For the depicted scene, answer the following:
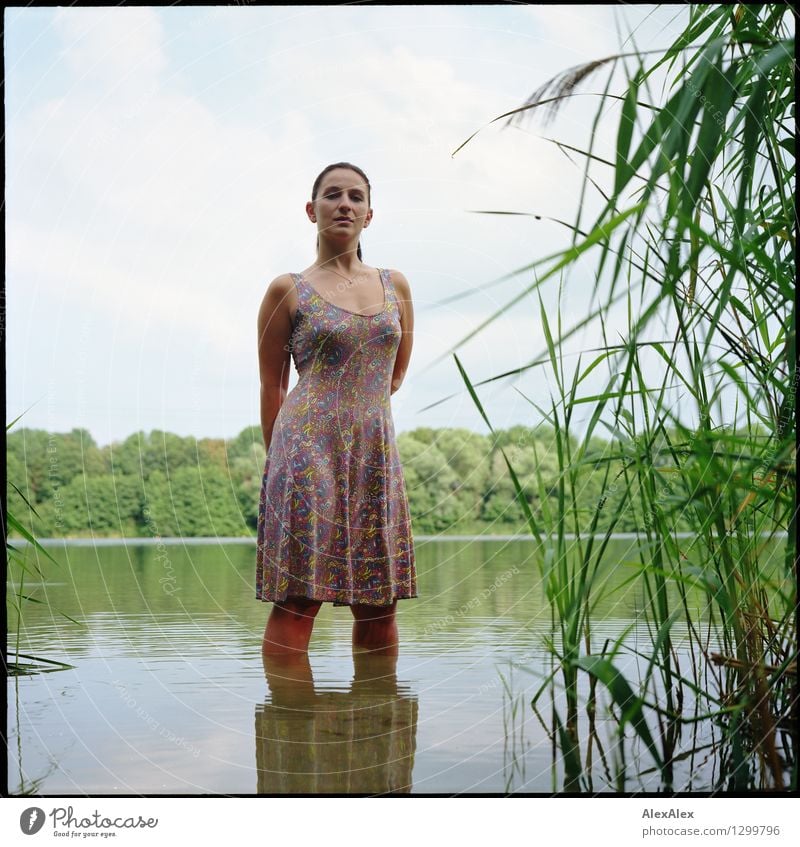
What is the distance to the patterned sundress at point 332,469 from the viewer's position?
2.92 metres

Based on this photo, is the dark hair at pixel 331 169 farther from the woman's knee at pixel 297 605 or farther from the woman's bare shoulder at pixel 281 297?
the woman's knee at pixel 297 605

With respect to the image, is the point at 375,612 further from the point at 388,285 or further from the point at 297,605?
the point at 388,285

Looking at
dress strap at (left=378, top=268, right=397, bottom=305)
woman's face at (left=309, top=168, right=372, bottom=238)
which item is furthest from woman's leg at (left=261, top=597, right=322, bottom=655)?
woman's face at (left=309, top=168, right=372, bottom=238)

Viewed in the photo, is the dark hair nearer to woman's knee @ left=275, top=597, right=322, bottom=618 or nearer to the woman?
the woman

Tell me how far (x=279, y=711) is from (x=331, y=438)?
0.86 m

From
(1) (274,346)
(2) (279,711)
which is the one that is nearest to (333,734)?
(2) (279,711)

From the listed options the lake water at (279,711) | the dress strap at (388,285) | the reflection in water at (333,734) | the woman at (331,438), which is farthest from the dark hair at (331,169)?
the reflection in water at (333,734)

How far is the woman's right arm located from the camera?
2.98 metres

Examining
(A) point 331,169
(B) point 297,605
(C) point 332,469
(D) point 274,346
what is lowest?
(B) point 297,605

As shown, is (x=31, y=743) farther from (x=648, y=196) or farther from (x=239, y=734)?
(x=648, y=196)

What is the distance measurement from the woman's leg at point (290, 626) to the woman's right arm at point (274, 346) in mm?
554

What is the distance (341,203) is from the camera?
292 centimetres

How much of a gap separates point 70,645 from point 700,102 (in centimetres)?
302

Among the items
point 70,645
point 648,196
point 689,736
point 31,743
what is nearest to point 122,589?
point 70,645
